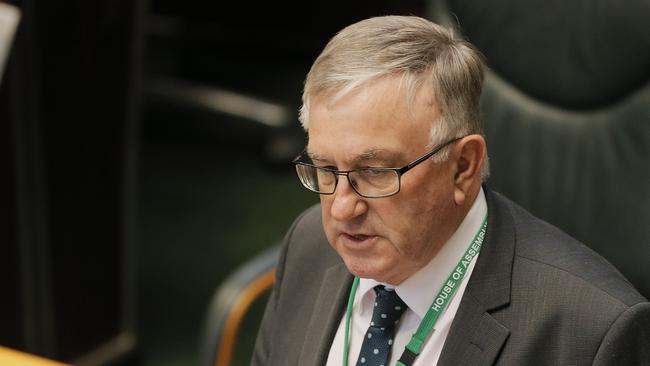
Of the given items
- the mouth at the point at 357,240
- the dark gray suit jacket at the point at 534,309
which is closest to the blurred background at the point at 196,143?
the dark gray suit jacket at the point at 534,309

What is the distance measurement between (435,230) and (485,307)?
0.13m

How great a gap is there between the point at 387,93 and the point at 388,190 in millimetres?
135

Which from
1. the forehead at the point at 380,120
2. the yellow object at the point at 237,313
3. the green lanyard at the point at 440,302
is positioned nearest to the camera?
the forehead at the point at 380,120

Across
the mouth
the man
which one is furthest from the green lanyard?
the mouth

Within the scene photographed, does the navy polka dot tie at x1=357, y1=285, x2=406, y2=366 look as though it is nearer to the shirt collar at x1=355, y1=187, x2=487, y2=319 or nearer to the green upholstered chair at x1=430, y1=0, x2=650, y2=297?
the shirt collar at x1=355, y1=187, x2=487, y2=319

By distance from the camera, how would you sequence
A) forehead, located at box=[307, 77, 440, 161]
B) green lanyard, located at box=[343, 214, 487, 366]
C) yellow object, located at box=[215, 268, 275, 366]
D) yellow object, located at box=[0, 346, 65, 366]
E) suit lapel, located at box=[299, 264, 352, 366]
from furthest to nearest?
yellow object, located at box=[215, 268, 275, 366], yellow object, located at box=[0, 346, 65, 366], suit lapel, located at box=[299, 264, 352, 366], green lanyard, located at box=[343, 214, 487, 366], forehead, located at box=[307, 77, 440, 161]

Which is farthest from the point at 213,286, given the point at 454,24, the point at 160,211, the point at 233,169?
the point at 454,24

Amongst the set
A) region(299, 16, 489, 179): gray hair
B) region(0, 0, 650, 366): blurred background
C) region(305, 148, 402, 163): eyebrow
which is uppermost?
region(299, 16, 489, 179): gray hair

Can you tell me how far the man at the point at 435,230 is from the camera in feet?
4.52

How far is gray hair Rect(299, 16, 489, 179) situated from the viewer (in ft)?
4.52

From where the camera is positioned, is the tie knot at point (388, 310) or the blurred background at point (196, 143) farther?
the blurred background at point (196, 143)

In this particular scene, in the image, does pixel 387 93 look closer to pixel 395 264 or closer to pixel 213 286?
pixel 395 264

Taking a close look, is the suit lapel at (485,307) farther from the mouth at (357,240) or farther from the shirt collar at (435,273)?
the mouth at (357,240)

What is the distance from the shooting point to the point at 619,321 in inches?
53.8
